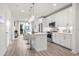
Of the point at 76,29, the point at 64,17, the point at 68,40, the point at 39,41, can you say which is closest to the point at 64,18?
the point at 64,17

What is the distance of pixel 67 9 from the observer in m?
6.67

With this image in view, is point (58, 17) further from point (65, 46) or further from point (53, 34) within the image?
point (65, 46)

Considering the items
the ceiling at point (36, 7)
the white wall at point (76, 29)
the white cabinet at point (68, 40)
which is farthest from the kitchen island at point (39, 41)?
the ceiling at point (36, 7)

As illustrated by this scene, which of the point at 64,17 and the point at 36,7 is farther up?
the point at 36,7

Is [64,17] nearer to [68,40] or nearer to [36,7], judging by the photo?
[68,40]

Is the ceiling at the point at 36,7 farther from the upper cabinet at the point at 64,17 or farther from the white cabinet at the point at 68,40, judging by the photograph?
the white cabinet at the point at 68,40

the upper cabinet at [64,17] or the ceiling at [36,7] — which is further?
the upper cabinet at [64,17]

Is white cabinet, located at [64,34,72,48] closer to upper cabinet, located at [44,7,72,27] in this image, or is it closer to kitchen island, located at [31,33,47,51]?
upper cabinet, located at [44,7,72,27]

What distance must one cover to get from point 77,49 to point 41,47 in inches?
72.9

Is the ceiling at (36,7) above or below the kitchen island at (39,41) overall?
above

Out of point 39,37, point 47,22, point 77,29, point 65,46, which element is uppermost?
point 47,22

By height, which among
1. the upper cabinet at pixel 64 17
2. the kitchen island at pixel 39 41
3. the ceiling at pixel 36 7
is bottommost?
the kitchen island at pixel 39 41

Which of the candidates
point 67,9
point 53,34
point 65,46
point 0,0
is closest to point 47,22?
point 53,34

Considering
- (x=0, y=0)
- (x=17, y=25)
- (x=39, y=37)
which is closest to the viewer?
(x=0, y=0)
